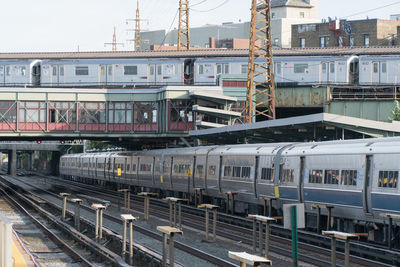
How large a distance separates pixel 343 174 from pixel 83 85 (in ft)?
149

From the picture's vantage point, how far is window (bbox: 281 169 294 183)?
27.8 m

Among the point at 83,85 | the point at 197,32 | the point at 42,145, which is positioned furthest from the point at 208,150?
the point at 197,32

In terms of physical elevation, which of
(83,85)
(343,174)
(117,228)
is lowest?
(117,228)

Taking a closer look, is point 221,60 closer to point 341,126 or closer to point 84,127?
point 84,127

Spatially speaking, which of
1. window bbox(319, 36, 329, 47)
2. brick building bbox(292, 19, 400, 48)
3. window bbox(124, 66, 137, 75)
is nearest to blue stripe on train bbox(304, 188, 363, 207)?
window bbox(124, 66, 137, 75)

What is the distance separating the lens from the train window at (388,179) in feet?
69.2

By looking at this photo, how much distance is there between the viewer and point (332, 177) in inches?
974

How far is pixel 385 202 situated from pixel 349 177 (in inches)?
93.0

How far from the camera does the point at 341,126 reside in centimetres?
2884

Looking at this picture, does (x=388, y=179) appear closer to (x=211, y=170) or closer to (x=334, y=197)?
(x=334, y=197)

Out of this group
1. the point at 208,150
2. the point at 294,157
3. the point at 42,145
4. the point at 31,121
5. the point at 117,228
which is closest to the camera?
the point at 294,157

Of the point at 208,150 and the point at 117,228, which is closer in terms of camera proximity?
the point at 117,228

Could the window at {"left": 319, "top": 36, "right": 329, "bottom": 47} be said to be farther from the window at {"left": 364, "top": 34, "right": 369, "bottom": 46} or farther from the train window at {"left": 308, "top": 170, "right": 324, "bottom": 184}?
the train window at {"left": 308, "top": 170, "right": 324, "bottom": 184}

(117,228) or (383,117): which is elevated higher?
(383,117)
